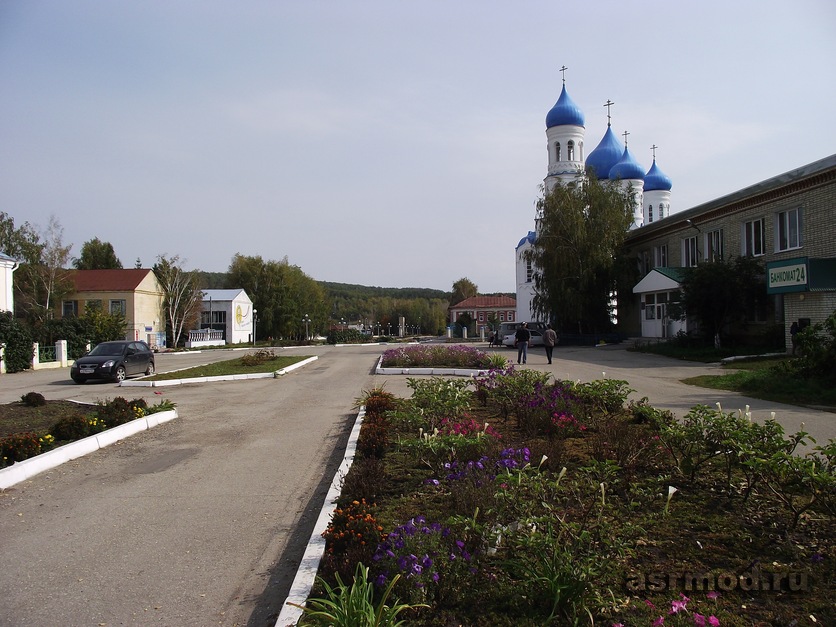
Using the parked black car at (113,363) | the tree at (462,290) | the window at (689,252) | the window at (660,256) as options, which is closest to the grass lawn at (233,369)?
the parked black car at (113,363)

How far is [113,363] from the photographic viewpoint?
786 inches

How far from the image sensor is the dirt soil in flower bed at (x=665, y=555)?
3.45 m

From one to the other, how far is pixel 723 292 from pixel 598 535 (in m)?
24.4

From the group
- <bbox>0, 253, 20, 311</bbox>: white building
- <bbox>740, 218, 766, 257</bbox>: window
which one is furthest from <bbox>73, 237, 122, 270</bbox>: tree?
<bbox>740, 218, 766, 257</bbox>: window

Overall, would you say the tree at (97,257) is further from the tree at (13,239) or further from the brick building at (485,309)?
the brick building at (485,309)

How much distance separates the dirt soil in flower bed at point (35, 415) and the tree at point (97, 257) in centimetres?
6943

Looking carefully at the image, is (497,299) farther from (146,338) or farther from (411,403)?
(411,403)

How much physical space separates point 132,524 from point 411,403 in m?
4.64

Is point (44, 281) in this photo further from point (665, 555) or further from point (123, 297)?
point (665, 555)

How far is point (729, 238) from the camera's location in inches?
1134

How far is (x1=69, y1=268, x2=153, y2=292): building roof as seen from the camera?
159 feet

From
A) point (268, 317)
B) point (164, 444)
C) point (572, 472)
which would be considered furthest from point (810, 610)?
point (268, 317)

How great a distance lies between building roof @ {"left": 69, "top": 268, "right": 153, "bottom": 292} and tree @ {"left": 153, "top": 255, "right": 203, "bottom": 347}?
112 inches

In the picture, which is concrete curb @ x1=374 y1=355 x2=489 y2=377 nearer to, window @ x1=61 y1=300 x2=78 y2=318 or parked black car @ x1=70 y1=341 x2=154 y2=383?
parked black car @ x1=70 y1=341 x2=154 y2=383
